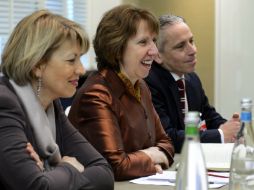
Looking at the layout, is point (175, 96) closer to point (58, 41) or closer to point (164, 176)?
point (164, 176)

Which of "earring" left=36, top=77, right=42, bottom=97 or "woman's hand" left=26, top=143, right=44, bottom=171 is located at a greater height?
"earring" left=36, top=77, right=42, bottom=97

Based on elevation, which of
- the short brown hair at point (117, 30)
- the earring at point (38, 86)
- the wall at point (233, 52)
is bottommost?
the wall at point (233, 52)

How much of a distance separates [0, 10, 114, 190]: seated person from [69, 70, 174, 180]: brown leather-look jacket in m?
0.10

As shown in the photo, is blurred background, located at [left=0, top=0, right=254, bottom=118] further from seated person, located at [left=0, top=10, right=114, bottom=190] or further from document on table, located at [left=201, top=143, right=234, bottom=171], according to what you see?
seated person, located at [left=0, top=10, right=114, bottom=190]

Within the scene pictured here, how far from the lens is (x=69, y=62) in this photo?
1.84m

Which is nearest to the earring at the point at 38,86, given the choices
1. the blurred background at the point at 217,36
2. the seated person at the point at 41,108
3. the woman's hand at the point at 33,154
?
the seated person at the point at 41,108

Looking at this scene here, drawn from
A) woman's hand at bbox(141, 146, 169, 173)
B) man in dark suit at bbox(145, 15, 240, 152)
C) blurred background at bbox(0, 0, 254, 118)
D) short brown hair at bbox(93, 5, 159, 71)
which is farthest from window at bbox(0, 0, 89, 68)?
woman's hand at bbox(141, 146, 169, 173)

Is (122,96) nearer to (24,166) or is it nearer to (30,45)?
(30,45)

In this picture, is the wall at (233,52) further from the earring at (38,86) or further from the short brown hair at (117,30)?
the earring at (38,86)

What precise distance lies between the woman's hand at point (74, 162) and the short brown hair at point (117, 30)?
0.54 m

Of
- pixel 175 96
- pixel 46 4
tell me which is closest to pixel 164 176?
pixel 175 96

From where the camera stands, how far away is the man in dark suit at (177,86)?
2.60 meters

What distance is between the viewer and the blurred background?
14.2 ft

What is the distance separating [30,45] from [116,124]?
1.74 feet
